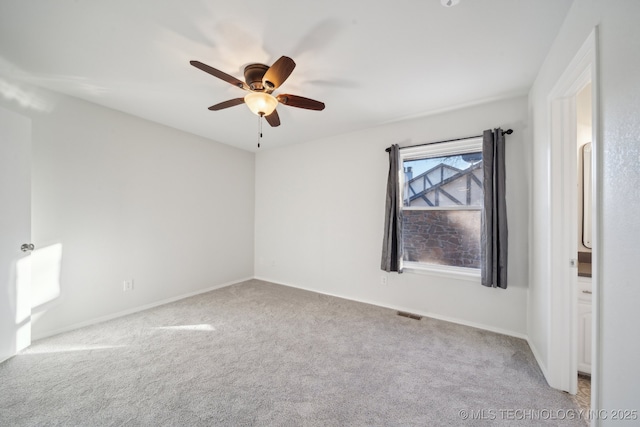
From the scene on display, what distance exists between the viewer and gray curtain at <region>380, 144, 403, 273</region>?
306cm

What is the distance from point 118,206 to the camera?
9.55 feet

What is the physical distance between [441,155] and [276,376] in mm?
2942

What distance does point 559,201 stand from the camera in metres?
1.73

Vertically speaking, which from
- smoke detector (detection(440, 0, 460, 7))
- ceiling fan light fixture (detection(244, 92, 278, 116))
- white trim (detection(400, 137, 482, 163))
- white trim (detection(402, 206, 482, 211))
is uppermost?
smoke detector (detection(440, 0, 460, 7))

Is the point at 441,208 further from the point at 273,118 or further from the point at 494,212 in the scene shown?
the point at 273,118

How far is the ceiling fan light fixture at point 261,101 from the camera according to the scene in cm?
193

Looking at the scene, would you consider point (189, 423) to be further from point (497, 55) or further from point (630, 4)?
point (497, 55)

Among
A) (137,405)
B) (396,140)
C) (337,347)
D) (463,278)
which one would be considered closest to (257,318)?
(337,347)

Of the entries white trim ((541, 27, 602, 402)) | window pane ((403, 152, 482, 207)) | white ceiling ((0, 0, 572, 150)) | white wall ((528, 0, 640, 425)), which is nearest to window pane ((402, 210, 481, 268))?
window pane ((403, 152, 482, 207))

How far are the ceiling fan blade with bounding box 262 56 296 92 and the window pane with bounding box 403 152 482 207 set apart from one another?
6.91 feet

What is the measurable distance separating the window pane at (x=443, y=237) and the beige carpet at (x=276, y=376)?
2.49 feet

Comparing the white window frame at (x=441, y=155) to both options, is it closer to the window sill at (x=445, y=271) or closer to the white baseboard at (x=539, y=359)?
the window sill at (x=445, y=271)

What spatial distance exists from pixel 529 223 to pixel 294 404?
104 inches

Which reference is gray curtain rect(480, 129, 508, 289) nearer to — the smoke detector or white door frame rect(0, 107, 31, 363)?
the smoke detector
